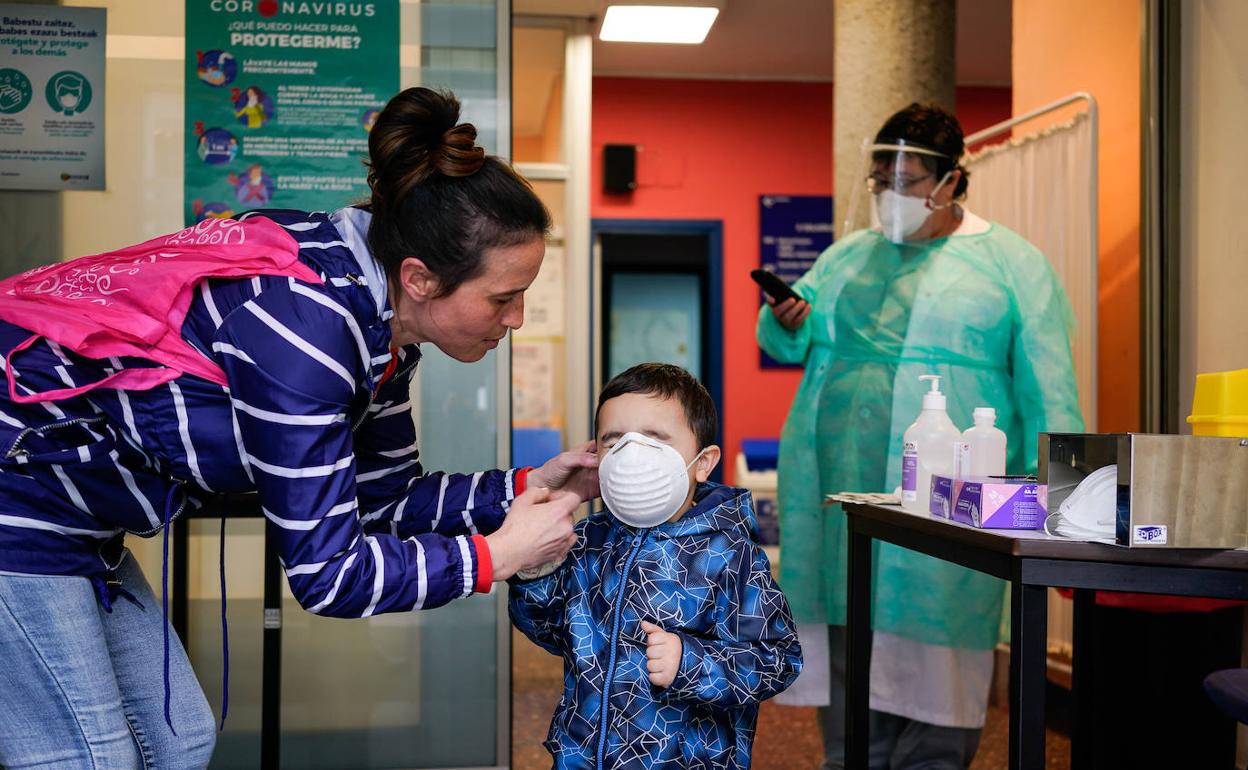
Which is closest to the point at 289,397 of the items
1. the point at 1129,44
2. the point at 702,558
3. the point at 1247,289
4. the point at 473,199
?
the point at 473,199

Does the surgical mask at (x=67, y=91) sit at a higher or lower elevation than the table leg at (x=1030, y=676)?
higher

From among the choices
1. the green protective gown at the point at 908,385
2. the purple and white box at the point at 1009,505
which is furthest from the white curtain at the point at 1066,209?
the purple and white box at the point at 1009,505

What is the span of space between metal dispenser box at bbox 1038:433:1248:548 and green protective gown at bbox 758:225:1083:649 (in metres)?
Answer: 0.93

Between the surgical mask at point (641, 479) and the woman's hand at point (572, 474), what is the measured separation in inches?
3.4

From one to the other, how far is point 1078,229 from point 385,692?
2335 mm

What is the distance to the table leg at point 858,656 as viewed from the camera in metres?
1.90

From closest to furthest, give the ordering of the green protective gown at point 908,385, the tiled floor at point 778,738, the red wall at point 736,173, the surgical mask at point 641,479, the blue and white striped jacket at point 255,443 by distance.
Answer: the blue and white striped jacket at point 255,443 → the surgical mask at point 641,479 → the green protective gown at point 908,385 → the tiled floor at point 778,738 → the red wall at point 736,173

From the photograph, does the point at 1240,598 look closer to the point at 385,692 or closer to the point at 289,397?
the point at 289,397

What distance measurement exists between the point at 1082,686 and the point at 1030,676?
730mm

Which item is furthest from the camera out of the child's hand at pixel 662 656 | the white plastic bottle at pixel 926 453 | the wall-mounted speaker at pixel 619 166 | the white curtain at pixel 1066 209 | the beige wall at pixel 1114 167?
the wall-mounted speaker at pixel 619 166

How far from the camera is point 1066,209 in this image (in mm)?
3320

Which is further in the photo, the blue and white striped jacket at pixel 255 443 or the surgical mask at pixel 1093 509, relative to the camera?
the surgical mask at pixel 1093 509

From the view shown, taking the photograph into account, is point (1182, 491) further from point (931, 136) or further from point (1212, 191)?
point (1212, 191)

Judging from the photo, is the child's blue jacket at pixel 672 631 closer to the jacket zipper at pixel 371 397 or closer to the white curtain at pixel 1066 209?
the jacket zipper at pixel 371 397
